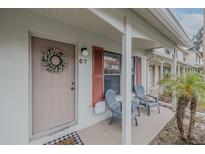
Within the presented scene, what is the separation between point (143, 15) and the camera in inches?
106

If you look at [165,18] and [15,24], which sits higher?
[165,18]

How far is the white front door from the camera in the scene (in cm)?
265

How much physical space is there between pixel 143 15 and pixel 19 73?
2567 mm

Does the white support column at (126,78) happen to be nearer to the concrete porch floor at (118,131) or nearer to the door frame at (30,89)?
the concrete porch floor at (118,131)

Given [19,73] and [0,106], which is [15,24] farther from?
[0,106]

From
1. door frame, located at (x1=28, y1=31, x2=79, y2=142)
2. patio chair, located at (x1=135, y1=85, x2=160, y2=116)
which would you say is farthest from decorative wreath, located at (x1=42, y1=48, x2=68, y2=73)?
patio chair, located at (x1=135, y1=85, x2=160, y2=116)

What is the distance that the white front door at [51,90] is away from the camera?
2.65m

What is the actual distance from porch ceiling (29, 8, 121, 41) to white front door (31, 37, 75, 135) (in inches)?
20.4

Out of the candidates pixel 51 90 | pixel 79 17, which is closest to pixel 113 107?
pixel 51 90

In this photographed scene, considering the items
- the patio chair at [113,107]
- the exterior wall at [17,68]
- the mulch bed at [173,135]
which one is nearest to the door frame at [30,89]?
the exterior wall at [17,68]

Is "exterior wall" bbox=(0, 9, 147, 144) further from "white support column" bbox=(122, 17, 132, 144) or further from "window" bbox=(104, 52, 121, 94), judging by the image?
"window" bbox=(104, 52, 121, 94)

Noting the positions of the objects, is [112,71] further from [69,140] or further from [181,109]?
[69,140]
